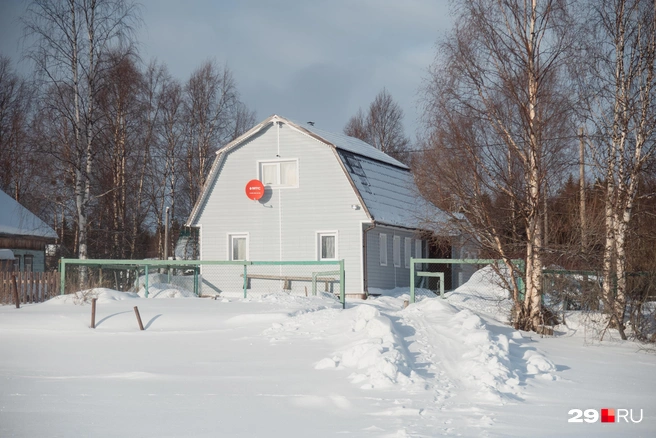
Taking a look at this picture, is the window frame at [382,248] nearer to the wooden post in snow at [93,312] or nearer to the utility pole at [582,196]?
the utility pole at [582,196]

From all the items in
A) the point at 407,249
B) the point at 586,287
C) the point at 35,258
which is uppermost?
the point at 407,249

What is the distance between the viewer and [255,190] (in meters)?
28.7

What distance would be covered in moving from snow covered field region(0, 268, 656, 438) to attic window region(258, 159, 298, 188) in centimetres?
1091

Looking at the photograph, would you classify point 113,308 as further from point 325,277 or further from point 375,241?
point 375,241

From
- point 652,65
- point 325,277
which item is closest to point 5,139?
point 325,277

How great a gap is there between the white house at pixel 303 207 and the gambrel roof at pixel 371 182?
0.06 meters

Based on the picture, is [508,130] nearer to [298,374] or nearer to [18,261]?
[298,374]

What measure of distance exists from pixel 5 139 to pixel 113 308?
1008 inches

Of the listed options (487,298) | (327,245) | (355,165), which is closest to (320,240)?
(327,245)

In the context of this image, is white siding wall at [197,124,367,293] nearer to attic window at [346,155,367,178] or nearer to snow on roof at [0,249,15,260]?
attic window at [346,155,367,178]

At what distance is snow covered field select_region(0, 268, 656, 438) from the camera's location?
355 inches

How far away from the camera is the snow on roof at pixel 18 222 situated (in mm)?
31391

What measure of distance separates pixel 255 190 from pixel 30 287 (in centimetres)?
1022

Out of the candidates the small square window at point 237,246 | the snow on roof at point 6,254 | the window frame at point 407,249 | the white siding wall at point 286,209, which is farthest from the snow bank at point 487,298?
the snow on roof at point 6,254
